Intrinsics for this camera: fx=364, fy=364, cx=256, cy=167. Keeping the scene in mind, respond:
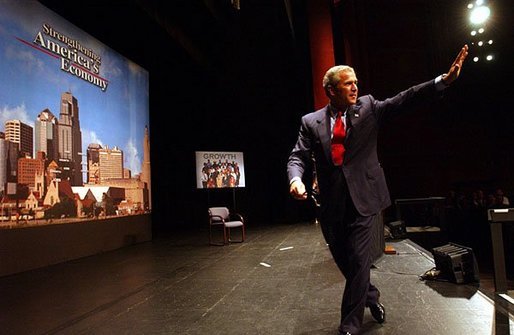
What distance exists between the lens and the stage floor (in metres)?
1.99

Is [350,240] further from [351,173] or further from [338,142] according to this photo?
[338,142]

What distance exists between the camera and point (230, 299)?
8.63 ft

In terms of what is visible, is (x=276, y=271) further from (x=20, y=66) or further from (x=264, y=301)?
(x=20, y=66)

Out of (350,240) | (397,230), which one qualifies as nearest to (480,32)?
(397,230)

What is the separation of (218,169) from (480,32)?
6.58m

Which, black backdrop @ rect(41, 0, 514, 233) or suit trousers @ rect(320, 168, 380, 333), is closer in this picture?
suit trousers @ rect(320, 168, 380, 333)

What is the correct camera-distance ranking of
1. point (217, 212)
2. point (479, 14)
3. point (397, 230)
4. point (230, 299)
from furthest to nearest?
point (479, 14) < point (217, 212) < point (397, 230) < point (230, 299)

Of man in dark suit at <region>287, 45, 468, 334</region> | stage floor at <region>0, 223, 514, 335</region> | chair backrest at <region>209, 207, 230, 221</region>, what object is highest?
man in dark suit at <region>287, 45, 468, 334</region>

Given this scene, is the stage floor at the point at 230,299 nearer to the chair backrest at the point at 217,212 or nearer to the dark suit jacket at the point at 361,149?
the dark suit jacket at the point at 361,149

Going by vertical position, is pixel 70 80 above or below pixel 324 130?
above

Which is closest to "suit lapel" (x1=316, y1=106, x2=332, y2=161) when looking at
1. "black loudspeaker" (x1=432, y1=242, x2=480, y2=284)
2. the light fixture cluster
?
"black loudspeaker" (x1=432, y1=242, x2=480, y2=284)

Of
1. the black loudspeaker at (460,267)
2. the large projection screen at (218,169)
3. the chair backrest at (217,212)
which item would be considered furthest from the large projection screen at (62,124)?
the black loudspeaker at (460,267)

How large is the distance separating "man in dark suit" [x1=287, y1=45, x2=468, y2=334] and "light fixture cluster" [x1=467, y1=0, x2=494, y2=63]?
725 centimetres

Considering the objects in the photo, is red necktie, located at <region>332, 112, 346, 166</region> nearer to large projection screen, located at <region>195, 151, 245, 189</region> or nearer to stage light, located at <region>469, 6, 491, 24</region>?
large projection screen, located at <region>195, 151, 245, 189</region>
